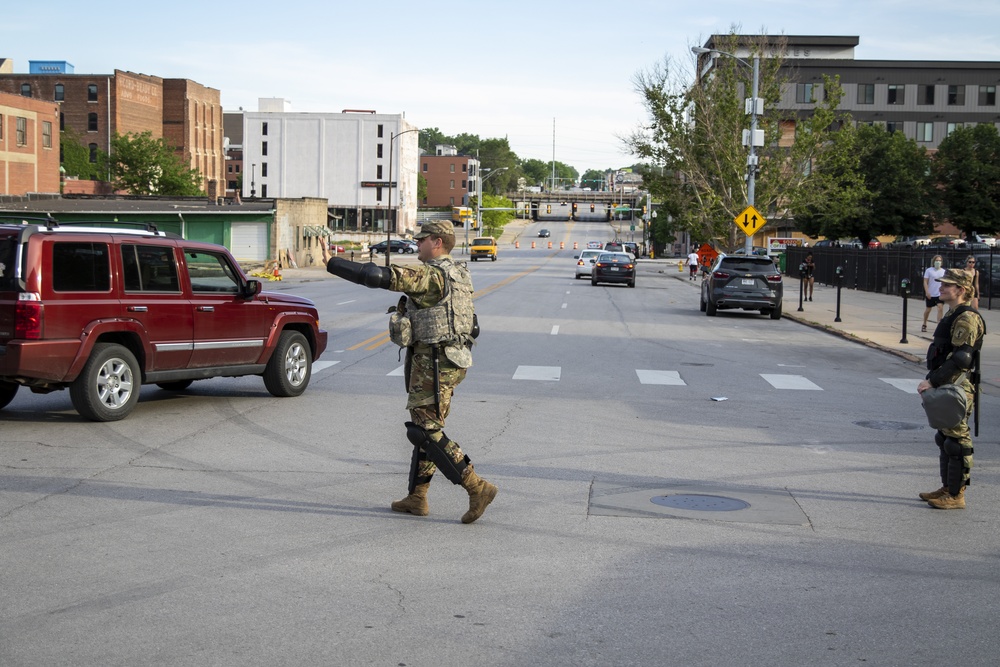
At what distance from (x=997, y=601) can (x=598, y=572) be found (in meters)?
2.14

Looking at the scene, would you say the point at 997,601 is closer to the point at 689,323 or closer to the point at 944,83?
the point at 689,323

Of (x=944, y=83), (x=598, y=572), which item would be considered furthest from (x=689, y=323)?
(x=944, y=83)

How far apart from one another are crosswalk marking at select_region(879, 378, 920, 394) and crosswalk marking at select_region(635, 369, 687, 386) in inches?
123

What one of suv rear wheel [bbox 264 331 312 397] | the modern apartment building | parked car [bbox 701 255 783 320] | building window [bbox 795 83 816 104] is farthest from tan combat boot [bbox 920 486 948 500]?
the modern apartment building

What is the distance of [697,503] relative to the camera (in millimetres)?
8516

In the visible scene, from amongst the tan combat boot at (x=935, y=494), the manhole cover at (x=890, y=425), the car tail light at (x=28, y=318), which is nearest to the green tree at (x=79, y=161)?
the car tail light at (x=28, y=318)

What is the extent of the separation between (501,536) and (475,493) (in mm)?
344

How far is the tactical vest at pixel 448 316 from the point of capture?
739 centimetres

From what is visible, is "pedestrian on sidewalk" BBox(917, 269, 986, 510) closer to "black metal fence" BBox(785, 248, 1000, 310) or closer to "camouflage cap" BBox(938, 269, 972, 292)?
"camouflage cap" BBox(938, 269, 972, 292)

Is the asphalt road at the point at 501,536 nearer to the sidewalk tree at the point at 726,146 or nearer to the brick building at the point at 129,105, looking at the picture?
the sidewalk tree at the point at 726,146

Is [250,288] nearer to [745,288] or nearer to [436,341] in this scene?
[436,341]

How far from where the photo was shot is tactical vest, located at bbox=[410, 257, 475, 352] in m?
7.39

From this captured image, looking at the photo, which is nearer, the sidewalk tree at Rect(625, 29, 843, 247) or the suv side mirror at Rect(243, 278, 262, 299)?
the suv side mirror at Rect(243, 278, 262, 299)

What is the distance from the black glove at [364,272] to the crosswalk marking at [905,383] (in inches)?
436
